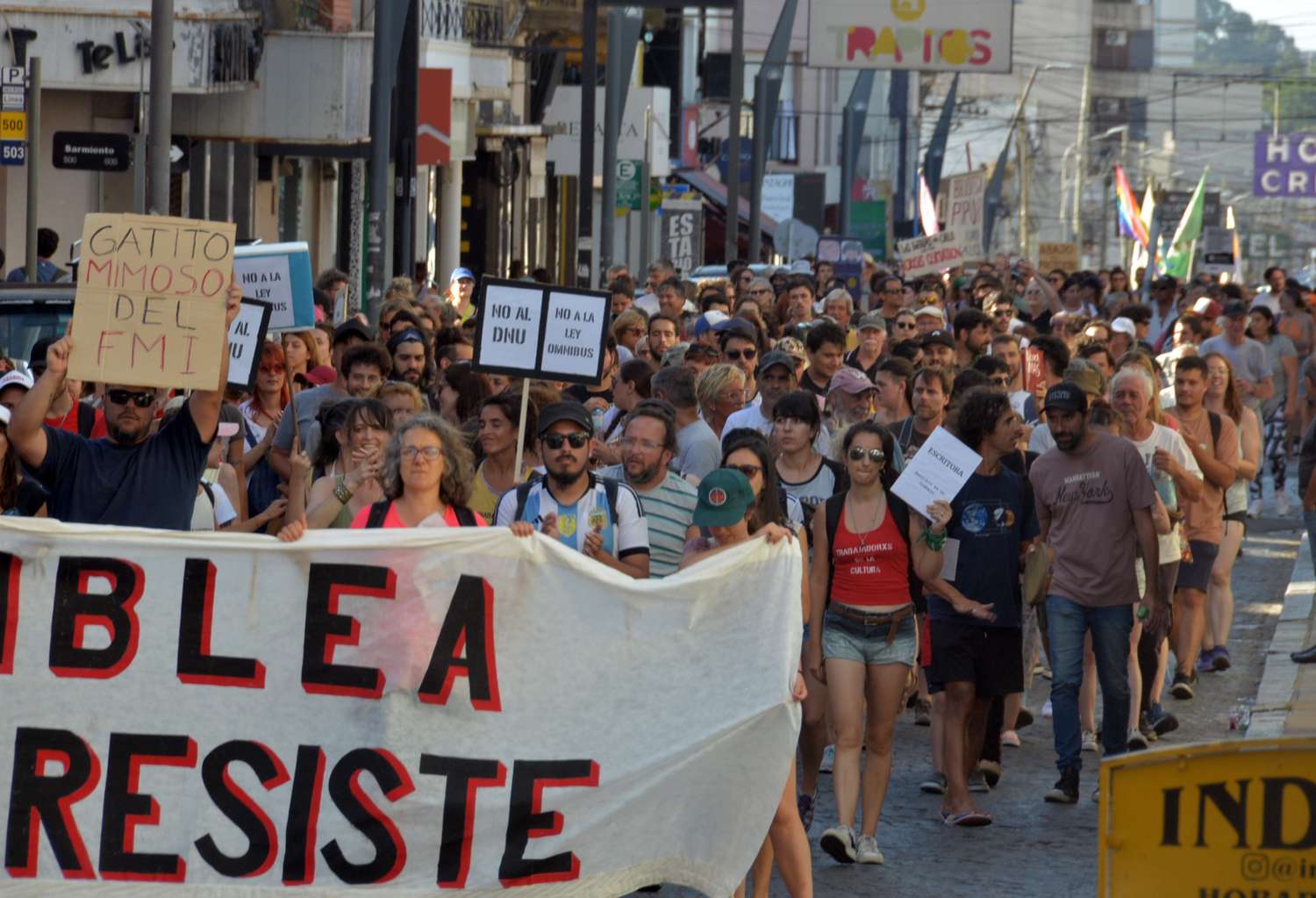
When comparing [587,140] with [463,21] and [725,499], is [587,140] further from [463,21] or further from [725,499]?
Result: [725,499]

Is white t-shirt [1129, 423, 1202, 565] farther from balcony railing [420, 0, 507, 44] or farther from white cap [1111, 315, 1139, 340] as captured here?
balcony railing [420, 0, 507, 44]

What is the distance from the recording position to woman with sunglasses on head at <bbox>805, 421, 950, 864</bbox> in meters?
8.73

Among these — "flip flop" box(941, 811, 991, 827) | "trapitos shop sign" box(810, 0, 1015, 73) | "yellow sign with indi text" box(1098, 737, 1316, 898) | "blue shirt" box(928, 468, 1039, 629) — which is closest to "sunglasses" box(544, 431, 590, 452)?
"blue shirt" box(928, 468, 1039, 629)

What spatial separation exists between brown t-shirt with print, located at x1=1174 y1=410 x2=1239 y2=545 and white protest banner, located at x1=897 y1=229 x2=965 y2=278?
15147mm

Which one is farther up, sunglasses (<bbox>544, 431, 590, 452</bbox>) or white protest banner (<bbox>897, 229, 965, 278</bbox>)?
white protest banner (<bbox>897, 229, 965, 278</bbox>)

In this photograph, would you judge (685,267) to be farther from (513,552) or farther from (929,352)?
(513,552)

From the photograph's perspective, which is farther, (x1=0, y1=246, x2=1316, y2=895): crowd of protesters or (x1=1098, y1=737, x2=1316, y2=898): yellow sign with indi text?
(x1=0, y1=246, x2=1316, y2=895): crowd of protesters

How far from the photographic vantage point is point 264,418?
11.0 meters

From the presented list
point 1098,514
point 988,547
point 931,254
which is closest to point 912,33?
point 931,254

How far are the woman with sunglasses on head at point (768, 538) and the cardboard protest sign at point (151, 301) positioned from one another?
5.45ft

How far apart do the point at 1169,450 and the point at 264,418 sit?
4150mm

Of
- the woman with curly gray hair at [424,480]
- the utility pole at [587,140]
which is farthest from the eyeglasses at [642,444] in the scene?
the utility pole at [587,140]

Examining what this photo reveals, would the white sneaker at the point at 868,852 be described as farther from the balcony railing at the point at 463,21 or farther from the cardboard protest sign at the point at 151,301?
the balcony railing at the point at 463,21

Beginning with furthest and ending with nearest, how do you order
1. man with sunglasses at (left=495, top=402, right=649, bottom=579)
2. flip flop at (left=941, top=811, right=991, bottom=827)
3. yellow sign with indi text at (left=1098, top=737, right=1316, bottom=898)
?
flip flop at (left=941, top=811, right=991, bottom=827)
man with sunglasses at (left=495, top=402, right=649, bottom=579)
yellow sign with indi text at (left=1098, top=737, right=1316, bottom=898)
